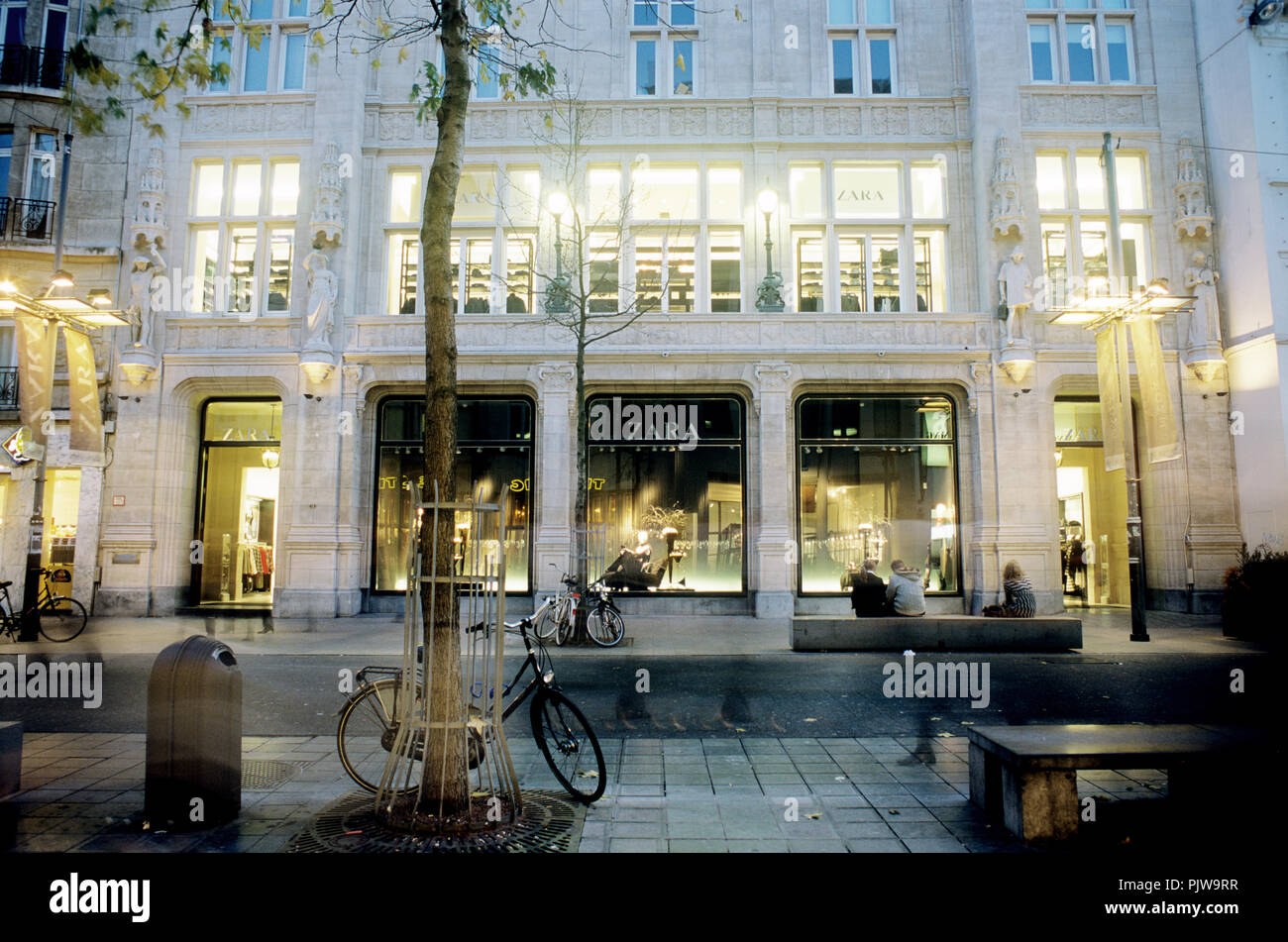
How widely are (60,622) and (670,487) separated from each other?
41.7ft

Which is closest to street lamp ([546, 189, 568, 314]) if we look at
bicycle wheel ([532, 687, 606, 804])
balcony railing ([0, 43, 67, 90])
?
bicycle wheel ([532, 687, 606, 804])

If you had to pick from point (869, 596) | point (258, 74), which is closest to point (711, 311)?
point (869, 596)

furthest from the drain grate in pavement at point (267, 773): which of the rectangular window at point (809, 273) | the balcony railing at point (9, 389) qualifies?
the balcony railing at point (9, 389)

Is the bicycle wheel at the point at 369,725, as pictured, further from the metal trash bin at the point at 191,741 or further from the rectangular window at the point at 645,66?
the rectangular window at the point at 645,66

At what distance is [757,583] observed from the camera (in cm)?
1766

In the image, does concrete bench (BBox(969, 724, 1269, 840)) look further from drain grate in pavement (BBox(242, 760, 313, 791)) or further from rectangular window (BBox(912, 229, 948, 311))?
rectangular window (BBox(912, 229, 948, 311))

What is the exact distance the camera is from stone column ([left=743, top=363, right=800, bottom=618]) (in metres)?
17.5

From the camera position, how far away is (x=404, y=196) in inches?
775

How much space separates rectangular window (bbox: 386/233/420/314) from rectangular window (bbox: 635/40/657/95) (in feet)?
22.4

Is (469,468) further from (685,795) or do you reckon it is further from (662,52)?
(685,795)

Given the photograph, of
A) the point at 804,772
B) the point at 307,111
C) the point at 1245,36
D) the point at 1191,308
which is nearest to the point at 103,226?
the point at 307,111

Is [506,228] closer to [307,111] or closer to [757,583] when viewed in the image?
[307,111]

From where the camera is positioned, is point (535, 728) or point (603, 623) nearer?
point (535, 728)
